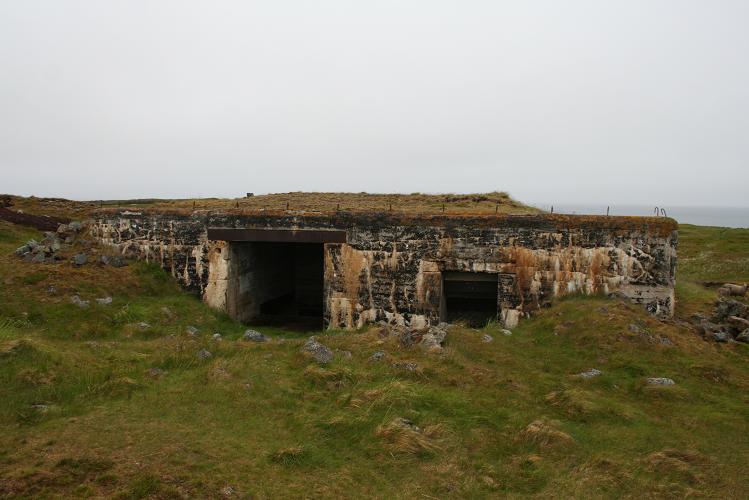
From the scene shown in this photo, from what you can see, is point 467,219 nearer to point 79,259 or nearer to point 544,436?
point 544,436

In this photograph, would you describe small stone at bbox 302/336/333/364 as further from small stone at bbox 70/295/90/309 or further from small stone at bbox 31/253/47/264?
small stone at bbox 31/253/47/264

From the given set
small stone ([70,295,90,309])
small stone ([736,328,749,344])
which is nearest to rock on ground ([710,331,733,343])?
small stone ([736,328,749,344])

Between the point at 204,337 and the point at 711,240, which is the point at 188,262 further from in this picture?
the point at 711,240

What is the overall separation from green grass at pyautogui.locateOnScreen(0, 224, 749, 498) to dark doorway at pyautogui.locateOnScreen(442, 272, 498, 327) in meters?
2.48

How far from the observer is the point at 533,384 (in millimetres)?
8273

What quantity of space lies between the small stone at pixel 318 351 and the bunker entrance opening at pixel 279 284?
5.20 metres

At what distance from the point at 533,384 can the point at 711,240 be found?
27.6m

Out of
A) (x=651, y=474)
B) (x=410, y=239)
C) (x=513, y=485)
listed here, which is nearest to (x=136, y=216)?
(x=410, y=239)

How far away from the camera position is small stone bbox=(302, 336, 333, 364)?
8711 mm

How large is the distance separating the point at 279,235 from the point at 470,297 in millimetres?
5657

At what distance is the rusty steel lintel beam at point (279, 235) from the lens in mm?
12930

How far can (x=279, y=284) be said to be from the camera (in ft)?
57.5

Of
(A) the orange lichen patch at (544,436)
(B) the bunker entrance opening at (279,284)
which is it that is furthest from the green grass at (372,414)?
(B) the bunker entrance opening at (279,284)

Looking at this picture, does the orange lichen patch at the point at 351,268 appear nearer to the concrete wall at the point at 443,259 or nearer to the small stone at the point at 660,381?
the concrete wall at the point at 443,259
